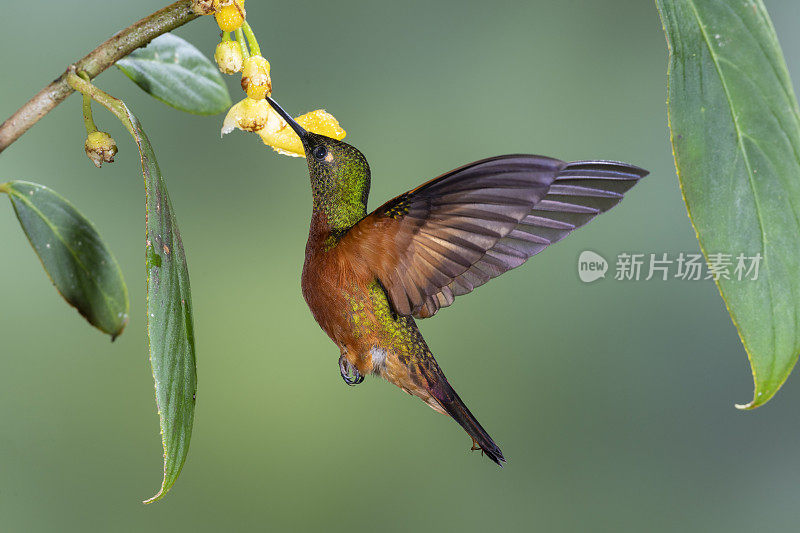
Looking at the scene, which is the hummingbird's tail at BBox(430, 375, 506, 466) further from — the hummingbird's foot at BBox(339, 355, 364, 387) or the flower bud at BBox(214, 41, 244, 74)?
the flower bud at BBox(214, 41, 244, 74)

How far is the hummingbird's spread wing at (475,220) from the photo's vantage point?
0.41 metres

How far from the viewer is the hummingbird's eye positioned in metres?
0.55

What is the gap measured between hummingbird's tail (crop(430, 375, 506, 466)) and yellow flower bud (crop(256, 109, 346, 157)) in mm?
216

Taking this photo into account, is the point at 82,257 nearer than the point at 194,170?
Yes

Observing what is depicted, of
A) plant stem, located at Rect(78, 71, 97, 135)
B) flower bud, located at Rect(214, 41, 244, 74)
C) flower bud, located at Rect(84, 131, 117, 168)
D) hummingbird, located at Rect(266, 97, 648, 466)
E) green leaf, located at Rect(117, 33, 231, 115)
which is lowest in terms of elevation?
hummingbird, located at Rect(266, 97, 648, 466)

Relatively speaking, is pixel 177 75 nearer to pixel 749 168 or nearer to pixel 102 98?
pixel 102 98

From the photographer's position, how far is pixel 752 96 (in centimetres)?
48

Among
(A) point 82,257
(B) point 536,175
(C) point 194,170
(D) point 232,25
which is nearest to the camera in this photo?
(B) point 536,175

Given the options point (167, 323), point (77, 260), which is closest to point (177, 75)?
point (77, 260)

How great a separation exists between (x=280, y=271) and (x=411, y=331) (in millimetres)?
1099

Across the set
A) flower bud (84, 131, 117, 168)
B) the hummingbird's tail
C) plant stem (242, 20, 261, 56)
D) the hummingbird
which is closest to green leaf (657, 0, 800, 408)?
the hummingbird

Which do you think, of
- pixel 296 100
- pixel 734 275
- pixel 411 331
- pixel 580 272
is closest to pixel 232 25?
pixel 411 331

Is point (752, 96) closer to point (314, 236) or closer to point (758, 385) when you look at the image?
point (758, 385)

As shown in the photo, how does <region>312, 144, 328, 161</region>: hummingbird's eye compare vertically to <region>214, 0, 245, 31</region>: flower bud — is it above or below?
below
